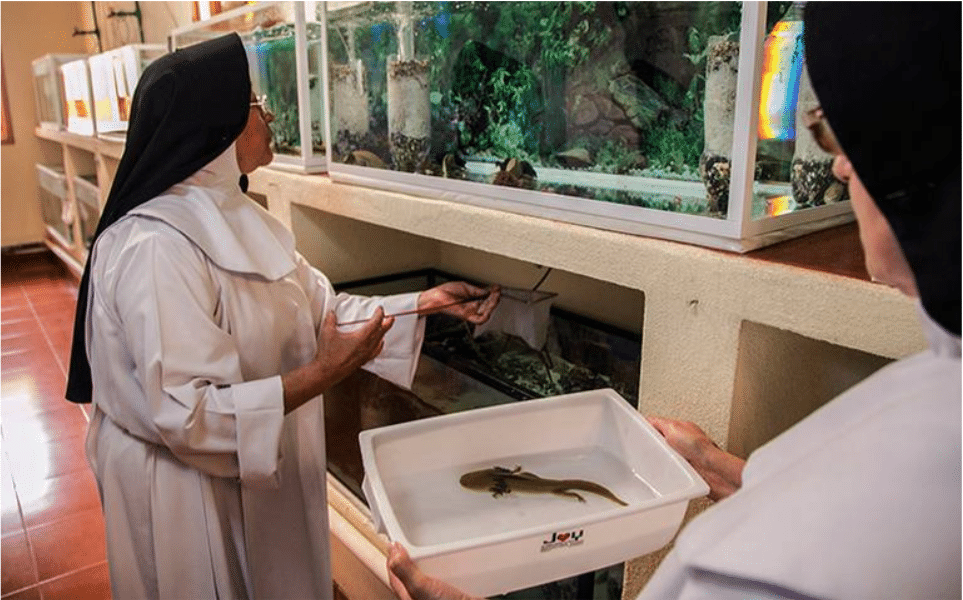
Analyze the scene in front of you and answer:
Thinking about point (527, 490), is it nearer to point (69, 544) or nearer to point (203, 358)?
point (203, 358)

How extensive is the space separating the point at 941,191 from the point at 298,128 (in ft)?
7.28

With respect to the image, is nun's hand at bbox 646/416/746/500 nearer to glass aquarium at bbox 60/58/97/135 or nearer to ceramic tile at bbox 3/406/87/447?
ceramic tile at bbox 3/406/87/447

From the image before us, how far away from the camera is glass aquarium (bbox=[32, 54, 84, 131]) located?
A: 595cm

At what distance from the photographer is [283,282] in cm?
174

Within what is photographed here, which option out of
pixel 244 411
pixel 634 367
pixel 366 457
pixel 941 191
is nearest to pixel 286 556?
pixel 244 411

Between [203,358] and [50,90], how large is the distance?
592cm

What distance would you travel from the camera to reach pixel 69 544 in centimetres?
279

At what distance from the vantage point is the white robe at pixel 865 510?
0.61m

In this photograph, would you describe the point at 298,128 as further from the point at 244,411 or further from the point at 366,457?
the point at 366,457

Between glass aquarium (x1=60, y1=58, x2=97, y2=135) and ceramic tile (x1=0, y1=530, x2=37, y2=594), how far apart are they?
2.99 m

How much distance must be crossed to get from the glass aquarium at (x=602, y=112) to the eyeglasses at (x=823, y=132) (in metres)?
0.53

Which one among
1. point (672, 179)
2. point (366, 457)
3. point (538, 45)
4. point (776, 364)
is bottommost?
point (366, 457)

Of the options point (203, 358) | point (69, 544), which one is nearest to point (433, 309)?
point (203, 358)

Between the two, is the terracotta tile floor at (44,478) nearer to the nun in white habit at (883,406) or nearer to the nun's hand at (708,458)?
the nun's hand at (708,458)
